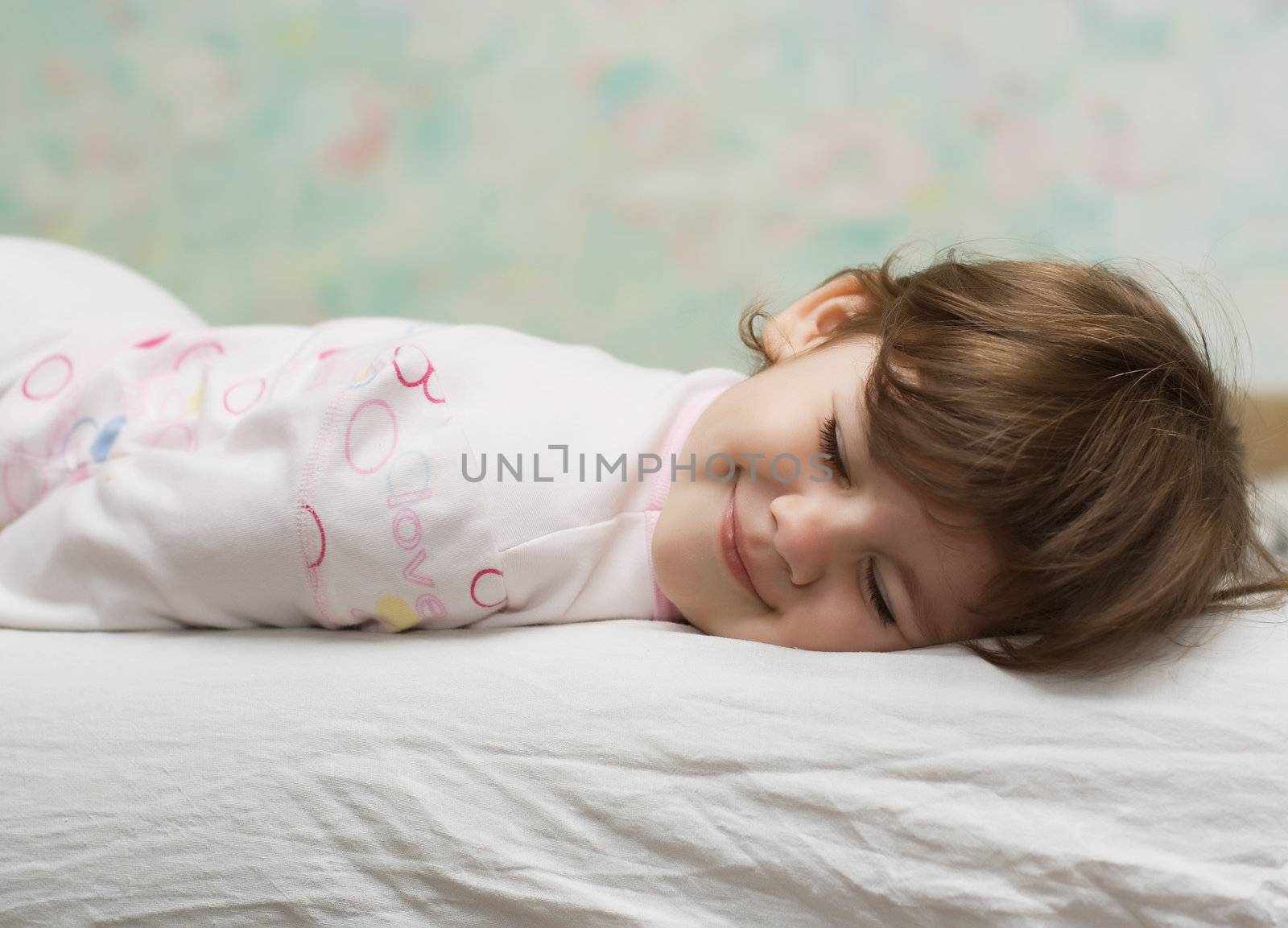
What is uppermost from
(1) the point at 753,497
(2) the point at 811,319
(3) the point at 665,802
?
(2) the point at 811,319

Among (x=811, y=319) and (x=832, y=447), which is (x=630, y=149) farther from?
(x=832, y=447)

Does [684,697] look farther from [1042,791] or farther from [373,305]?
[373,305]

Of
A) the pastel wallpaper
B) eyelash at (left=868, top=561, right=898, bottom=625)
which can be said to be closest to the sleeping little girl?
eyelash at (left=868, top=561, right=898, bottom=625)

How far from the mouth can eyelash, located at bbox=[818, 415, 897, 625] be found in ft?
0.26

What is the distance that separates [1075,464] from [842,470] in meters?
0.15

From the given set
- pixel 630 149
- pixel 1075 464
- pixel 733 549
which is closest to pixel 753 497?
pixel 733 549

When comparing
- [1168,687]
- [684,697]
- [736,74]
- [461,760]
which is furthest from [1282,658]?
[736,74]

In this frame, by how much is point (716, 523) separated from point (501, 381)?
204 millimetres

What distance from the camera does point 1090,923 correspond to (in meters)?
0.51

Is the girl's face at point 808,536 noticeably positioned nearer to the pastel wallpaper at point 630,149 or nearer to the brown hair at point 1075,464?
the brown hair at point 1075,464

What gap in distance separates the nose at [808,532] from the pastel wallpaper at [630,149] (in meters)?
0.81

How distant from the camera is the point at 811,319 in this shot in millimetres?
933

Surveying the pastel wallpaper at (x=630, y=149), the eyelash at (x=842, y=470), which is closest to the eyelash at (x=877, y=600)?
the eyelash at (x=842, y=470)

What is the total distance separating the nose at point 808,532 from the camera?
689 millimetres
